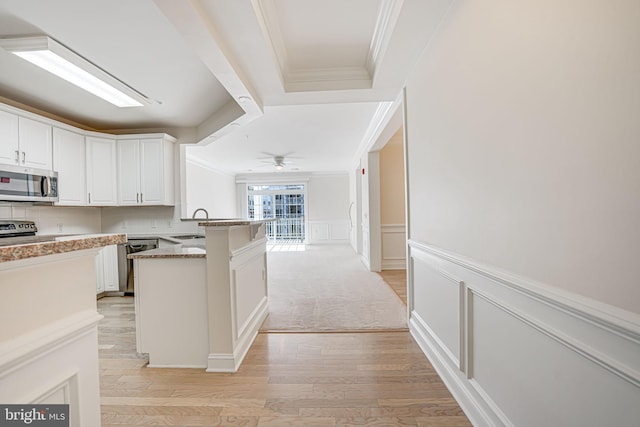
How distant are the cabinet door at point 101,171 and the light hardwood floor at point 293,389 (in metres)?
2.39

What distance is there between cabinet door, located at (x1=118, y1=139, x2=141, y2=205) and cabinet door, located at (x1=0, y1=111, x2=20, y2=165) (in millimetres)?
1182

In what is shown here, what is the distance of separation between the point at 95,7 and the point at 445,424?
10.8 ft

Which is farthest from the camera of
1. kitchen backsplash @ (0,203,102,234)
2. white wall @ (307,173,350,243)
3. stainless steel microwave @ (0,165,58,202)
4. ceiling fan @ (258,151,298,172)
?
white wall @ (307,173,350,243)

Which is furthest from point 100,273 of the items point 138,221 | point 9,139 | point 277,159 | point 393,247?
point 393,247

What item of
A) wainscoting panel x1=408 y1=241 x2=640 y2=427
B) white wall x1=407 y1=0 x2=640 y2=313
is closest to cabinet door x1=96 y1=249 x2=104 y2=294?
wainscoting panel x1=408 y1=241 x2=640 y2=427

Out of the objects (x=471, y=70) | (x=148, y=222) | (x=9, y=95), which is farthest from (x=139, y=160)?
(x=471, y=70)

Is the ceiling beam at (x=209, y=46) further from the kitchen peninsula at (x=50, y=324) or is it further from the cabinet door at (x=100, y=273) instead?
the cabinet door at (x=100, y=273)

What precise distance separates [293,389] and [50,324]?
151 cm

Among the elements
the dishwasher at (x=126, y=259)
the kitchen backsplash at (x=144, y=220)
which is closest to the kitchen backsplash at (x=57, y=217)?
the kitchen backsplash at (x=144, y=220)

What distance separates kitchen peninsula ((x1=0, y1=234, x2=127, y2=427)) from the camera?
2.06 ft

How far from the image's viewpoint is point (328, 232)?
960cm

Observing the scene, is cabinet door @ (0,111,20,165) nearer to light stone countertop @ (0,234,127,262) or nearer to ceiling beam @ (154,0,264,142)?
ceiling beam @ (154,0,264,142)

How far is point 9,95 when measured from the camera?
2.99 meters

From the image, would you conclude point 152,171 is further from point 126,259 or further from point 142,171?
point 126,259
